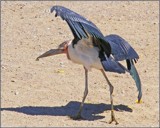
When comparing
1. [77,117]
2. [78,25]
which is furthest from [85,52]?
[77,117]

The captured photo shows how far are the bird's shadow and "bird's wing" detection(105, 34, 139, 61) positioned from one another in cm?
66

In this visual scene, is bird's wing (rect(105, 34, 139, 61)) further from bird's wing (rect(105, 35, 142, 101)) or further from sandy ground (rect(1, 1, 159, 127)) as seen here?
sandy ground (rect(1, 1, 159, 127))

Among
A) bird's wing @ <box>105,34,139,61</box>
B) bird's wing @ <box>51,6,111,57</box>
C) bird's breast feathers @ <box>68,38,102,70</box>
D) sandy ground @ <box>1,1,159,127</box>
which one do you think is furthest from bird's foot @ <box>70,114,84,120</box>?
bird's wing @ <box>51,6,111,57</box>

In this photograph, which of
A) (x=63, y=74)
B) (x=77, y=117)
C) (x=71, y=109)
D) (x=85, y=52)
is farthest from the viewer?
(x=63, y=74)

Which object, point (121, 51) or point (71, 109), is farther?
point (71, 109)

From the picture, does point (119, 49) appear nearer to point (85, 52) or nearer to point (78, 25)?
point (85, 52)

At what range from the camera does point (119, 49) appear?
7.79 metres

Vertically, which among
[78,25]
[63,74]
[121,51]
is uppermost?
[78,25]

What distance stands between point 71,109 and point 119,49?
89 cm

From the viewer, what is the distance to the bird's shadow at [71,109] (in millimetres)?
7838

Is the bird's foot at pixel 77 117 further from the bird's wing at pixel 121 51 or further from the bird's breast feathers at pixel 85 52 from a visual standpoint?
the bird's wing at pixel 121 51

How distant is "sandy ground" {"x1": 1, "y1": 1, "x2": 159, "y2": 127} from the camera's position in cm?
782

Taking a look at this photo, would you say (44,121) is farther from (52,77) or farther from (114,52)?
(52,77)

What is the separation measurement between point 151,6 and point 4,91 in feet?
16.7
